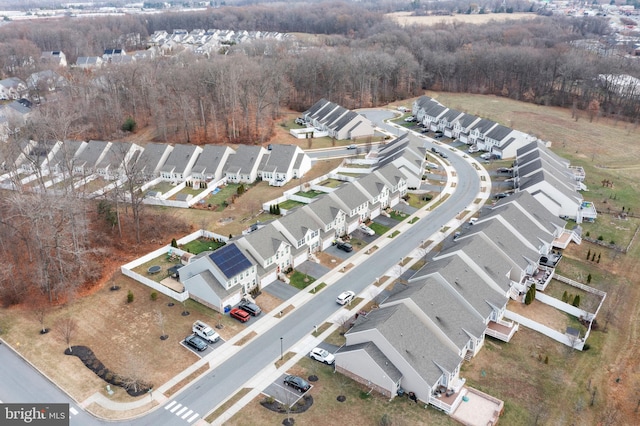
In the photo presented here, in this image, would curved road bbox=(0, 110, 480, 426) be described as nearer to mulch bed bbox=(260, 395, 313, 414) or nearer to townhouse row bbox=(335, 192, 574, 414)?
mulch bed bbox=(260, 395, 313, 414)

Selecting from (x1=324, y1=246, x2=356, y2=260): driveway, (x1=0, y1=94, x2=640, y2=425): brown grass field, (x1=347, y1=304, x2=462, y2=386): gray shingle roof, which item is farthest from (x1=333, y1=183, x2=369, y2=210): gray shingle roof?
(x1=347, y1=304, x2=462, y2=386): gray shingle roof

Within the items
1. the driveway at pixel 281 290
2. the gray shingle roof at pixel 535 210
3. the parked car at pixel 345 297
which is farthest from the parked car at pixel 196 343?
the gray shingle roof at pixel 535 210

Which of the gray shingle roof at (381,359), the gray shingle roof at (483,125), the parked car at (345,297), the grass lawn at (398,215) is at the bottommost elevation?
the parked car at (345,297)

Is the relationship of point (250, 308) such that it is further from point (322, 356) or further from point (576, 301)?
point (576, 301)

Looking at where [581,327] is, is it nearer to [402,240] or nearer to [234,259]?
[402,240]

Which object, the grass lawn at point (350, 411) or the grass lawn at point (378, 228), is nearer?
the grass lawn at point (350, 411)

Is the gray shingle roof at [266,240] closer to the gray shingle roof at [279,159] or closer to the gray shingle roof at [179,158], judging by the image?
the gray shingle roof at [279,159]
